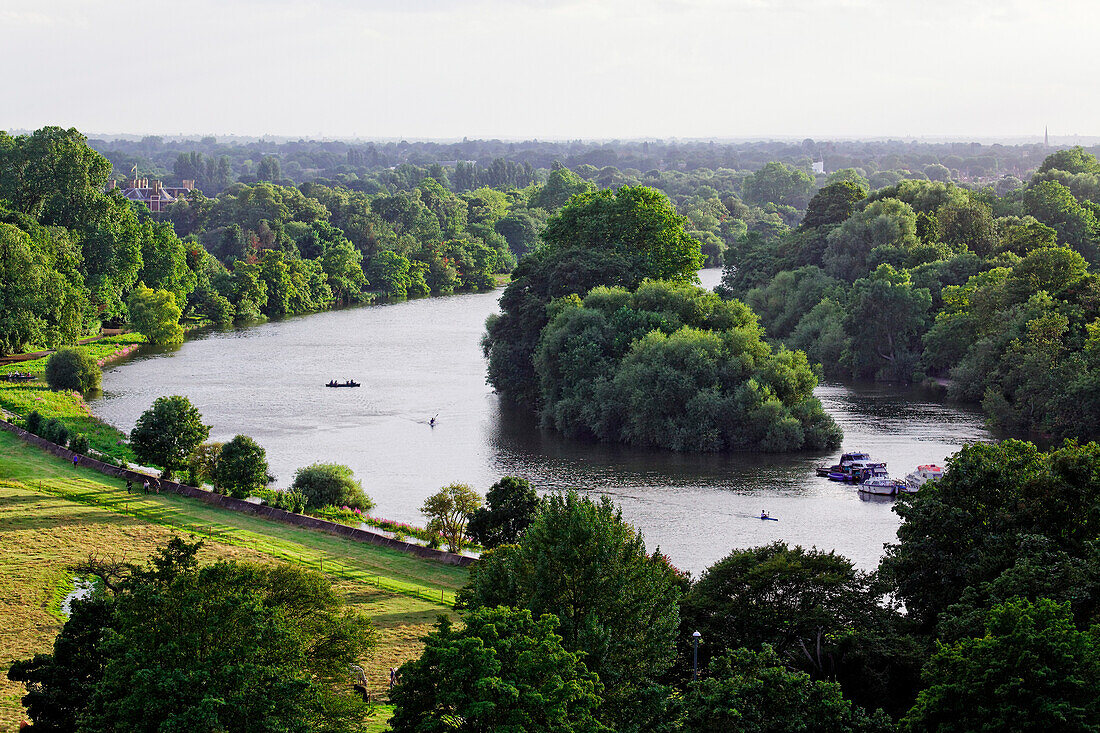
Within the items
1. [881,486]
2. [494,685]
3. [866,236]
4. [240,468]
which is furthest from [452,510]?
[866,236]

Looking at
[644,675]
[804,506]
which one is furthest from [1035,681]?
[804,506]

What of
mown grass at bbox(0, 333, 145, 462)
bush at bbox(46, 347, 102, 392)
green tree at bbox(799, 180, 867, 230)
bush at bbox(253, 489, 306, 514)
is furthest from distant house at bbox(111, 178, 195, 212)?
bush at bbox(253, 489, 306, 514)

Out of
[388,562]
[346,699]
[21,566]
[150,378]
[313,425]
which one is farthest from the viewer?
[150,378]

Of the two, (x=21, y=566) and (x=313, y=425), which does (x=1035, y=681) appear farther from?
(x=313, y=425)

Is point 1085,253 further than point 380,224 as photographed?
No

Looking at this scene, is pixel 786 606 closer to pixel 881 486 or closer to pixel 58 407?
pixel 881 486

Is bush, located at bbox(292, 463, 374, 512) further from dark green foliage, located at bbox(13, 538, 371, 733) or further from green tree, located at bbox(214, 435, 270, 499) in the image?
dark green foliage, located at bbox(13, 538, 371, 733)

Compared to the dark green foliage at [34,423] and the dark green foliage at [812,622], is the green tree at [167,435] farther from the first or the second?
the dark green foliage at [812,622]

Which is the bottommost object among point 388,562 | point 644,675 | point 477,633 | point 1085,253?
point 388,562
